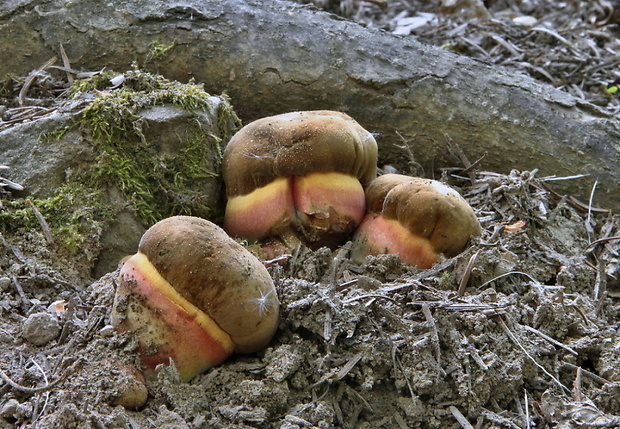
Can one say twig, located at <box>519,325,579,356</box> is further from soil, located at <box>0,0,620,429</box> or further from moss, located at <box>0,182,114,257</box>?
moss, located at <box>0,182,114,257</box>

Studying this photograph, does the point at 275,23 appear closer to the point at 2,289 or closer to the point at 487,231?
the point at 487,231

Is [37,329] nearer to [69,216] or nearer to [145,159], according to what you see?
[69,216]

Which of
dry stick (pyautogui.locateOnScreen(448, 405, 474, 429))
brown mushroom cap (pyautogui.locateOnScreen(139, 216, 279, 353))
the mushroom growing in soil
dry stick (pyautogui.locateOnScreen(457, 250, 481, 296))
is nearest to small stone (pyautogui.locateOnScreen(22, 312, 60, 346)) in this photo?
brown mushroom cap (pyautogui.locateOnScreen(139, 216, 279, 353))

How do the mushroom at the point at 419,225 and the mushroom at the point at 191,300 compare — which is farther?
the mushroom at the point at 419,225

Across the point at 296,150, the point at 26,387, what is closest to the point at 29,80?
the point at 296,150

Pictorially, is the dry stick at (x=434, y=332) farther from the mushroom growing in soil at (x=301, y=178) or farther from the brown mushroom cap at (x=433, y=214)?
the mushroom growing in soil at (x=301, y=178)

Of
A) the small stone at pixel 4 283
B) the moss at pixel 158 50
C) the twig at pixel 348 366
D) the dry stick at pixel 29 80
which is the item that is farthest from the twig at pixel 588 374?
the dry stick at pixel 29 80
